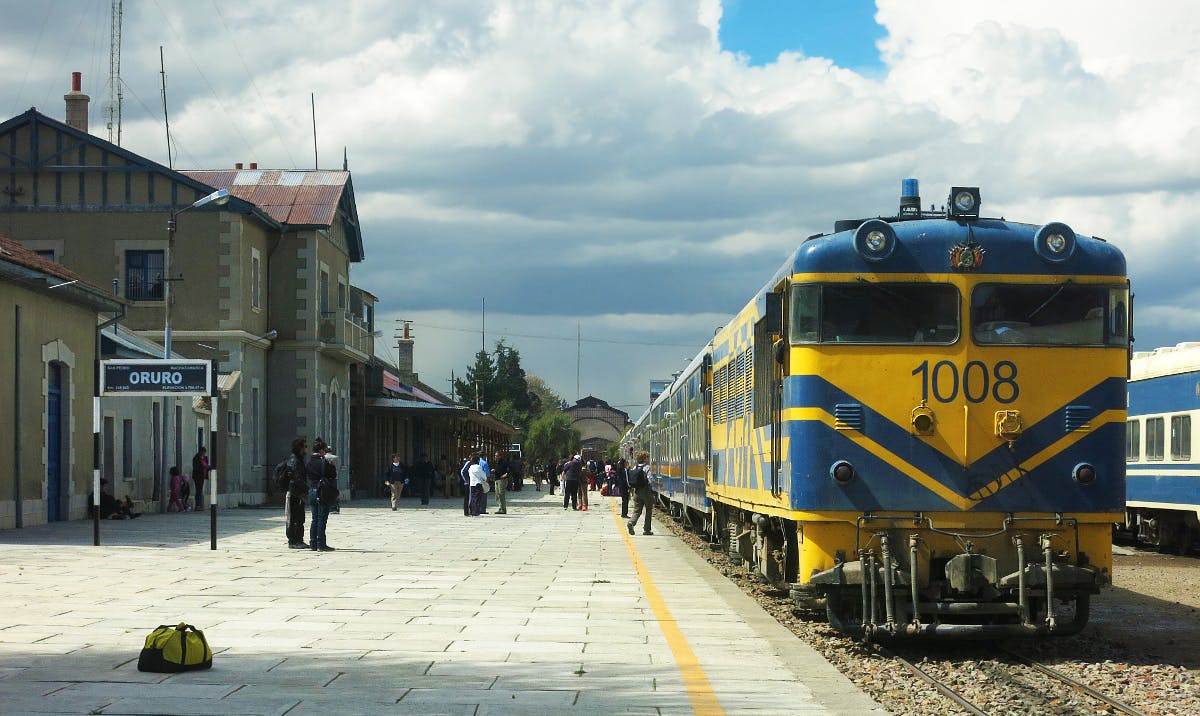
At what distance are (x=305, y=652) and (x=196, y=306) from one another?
100 ft

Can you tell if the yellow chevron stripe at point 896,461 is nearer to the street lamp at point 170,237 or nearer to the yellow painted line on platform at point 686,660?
the yellow painted line on platform at point 686,660

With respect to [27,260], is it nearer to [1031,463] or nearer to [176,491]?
[176,491]

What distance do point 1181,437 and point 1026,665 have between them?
46.6 ft

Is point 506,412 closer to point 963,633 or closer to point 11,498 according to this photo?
point 11,498

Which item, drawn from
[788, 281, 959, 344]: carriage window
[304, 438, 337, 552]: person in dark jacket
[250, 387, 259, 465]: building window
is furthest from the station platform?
[250, 387, 259, 465]: building window

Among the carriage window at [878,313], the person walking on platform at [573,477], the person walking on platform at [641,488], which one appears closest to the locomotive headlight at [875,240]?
the carriage window at [878,313]

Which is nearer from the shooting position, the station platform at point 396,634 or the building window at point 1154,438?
the station platform at point 396,634

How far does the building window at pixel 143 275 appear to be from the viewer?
127 feet

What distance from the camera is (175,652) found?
9.08m

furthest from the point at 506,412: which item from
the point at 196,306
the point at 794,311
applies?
the point at 794,311

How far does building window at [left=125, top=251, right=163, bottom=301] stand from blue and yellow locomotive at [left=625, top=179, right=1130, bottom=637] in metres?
29.9

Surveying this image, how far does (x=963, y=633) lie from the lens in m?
11.2

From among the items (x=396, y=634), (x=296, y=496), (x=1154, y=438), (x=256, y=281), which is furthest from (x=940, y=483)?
(x=256, y=281)

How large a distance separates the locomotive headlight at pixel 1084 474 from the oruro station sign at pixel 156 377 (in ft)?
42.6
